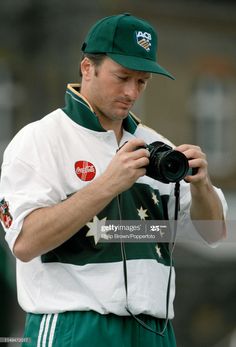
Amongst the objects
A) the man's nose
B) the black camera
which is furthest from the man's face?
the black camera

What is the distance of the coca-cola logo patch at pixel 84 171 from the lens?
2215 millimetres

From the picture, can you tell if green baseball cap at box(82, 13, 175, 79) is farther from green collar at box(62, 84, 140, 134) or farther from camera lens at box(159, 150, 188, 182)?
camera lens at box(159, 150, 188, 182)

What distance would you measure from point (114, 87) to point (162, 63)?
A: 12333mm

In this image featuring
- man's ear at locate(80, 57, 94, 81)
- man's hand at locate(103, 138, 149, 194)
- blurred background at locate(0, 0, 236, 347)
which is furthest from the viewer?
blurred background at locate(0, 0, 236, 347)

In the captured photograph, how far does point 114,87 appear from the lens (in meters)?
2.26

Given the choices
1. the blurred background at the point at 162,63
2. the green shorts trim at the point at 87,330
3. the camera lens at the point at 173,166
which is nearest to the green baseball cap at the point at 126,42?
the camera lens at the point at 173,166

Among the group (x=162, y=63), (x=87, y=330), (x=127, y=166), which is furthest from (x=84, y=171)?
(x=162, y=63)

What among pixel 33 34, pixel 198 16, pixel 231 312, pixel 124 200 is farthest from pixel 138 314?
pixel 198 16

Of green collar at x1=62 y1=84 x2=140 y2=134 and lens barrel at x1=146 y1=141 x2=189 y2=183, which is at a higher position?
green collar at x1=62 y1=84 x2=140 y2=134

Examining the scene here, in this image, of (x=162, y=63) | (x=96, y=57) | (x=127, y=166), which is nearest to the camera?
(x=127, y=166)

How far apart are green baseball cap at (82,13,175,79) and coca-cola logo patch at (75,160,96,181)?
27 centimetres

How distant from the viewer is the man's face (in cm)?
225

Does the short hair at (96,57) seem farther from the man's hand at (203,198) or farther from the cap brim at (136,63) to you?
the man's hand at (203,198)

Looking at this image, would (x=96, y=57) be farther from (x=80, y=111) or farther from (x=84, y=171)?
(x=84, y=171)
